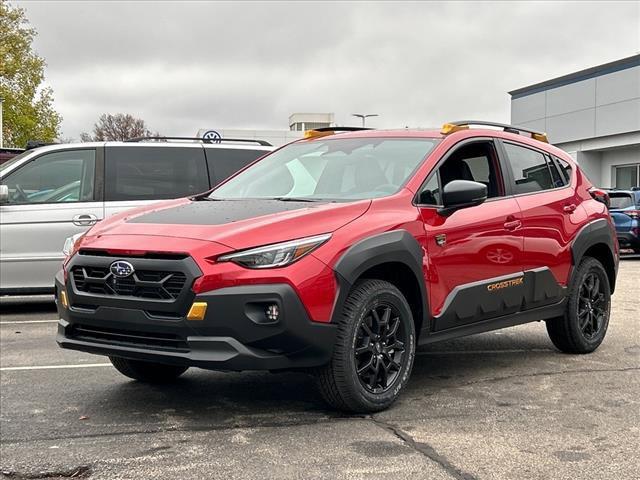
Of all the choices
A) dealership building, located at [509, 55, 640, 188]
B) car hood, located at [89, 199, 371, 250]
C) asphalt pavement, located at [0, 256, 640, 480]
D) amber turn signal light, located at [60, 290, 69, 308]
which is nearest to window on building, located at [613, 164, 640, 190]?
dealership building, located at [509, 55, 640, 188]

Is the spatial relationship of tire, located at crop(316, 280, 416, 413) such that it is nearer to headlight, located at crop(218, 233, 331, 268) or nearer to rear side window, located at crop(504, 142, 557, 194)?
headlight, located at crop(218, 233, 331, 268)

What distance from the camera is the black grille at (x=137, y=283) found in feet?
13.0

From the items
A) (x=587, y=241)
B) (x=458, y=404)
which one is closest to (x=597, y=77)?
(x=587, y=241)

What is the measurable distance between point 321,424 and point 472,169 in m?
2.22

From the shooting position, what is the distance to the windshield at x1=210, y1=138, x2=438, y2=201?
16.2 ft

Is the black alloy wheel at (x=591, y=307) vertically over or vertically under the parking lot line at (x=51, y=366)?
over

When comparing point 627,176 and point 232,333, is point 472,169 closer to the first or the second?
point 232,333

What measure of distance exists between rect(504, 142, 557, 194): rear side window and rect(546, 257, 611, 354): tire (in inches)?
29.8

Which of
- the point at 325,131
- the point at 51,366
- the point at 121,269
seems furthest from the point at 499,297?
the point at 51,366

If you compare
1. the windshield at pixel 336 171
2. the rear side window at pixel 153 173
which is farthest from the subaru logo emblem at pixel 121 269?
the rear side window at pixel 153 173

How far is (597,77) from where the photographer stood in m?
32.6

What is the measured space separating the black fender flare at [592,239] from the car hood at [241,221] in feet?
7.50

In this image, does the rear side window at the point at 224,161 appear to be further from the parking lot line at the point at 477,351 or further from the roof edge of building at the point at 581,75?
the roof edge of building at the point at 581,75

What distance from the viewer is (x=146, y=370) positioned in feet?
17.0
